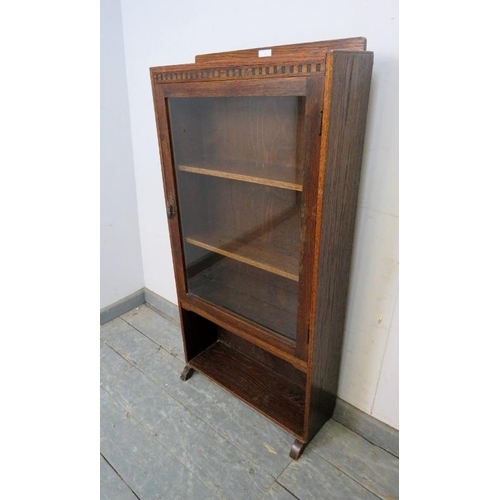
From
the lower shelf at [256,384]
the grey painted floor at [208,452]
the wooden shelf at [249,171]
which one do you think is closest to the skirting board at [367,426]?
the grey painted floor at [208,452]

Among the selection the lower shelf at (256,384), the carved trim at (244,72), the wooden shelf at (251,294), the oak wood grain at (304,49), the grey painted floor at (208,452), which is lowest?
the grey painted floor at (208,452)

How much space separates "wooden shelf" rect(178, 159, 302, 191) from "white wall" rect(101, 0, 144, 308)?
2.16ft

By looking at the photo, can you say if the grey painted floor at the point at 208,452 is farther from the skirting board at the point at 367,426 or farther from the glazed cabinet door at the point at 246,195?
the glazed cabinet door at the point at 246,195

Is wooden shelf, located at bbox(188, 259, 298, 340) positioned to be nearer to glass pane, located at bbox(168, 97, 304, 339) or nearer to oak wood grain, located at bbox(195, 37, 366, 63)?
glass pane, located at bbox(168, 97, 304, 339)

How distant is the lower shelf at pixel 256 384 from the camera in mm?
1241

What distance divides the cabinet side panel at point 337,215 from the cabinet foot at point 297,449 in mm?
38

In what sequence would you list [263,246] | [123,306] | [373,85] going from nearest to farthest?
[373,85] → [263,246] → [123,306]

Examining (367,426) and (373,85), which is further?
(367,426)

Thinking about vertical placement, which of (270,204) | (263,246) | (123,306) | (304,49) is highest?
(304,49)

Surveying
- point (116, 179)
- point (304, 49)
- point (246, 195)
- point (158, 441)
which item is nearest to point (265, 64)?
point (304, 49)

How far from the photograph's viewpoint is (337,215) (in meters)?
0.90

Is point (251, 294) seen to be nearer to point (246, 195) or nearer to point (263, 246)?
point (263, 246)

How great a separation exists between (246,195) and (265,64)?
439mm

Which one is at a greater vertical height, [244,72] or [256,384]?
[244,72]
